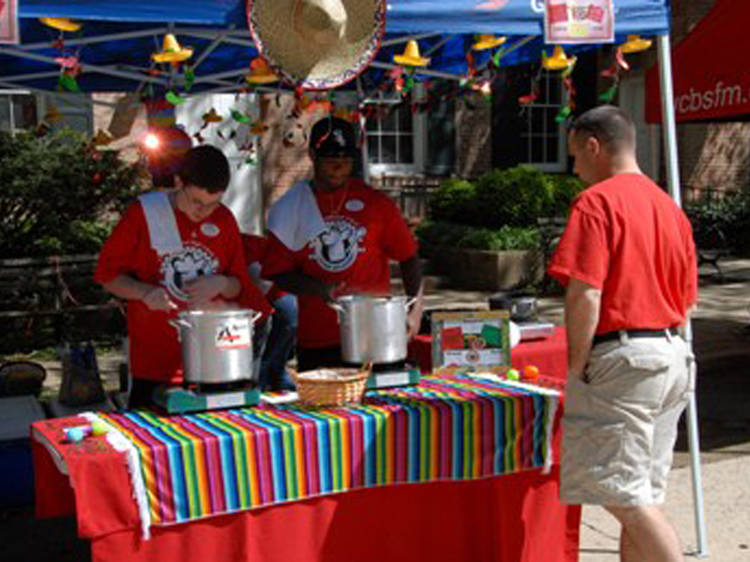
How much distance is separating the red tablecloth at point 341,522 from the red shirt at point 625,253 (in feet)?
2.79

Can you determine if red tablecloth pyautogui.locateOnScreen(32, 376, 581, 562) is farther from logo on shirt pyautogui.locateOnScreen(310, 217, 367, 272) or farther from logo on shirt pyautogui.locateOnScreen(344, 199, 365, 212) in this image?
logo on shirt pyautogui.locateOnScreen(344, 199, 365, 212)

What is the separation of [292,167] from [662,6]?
9495 millimetres

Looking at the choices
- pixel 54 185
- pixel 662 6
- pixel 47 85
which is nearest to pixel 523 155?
pixel 54 185

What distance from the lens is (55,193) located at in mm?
9656

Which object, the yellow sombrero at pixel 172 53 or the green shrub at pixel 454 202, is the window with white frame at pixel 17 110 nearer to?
the green shrub at pixel 454 202

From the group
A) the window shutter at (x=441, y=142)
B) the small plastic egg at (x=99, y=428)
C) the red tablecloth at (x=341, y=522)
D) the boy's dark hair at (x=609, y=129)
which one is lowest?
the red tablecloth at (x=341, y=522)

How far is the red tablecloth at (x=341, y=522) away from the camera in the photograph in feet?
9.07

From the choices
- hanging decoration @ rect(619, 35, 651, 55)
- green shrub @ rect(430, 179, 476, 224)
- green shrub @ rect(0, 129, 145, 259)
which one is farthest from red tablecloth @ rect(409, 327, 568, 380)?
green shrub @ rect(430, 179, 476, 224)

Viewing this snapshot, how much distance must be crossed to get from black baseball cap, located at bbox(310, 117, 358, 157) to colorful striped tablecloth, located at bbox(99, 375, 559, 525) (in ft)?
3.44

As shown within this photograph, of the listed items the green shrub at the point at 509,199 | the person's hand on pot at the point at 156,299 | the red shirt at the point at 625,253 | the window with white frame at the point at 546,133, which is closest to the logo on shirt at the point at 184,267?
the person's hand on pot at the point at 156,299

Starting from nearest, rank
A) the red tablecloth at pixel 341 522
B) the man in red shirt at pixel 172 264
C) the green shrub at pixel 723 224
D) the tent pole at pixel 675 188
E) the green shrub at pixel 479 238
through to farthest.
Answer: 1. the red tablecloth at pixel 341 522
2. the man in red shirt at pixel 172 264
3. the tent pole at pixel 675 188
4. the green shrub at pixel 479 238
5. the green shrub at pixel 723 224

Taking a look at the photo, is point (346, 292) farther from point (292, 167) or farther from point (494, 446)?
point (292, 167)

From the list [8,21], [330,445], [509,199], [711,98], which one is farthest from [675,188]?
[509,199]

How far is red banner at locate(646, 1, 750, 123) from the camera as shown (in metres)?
6.24
